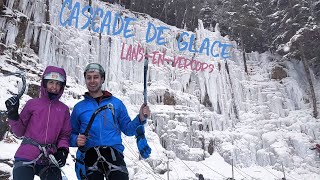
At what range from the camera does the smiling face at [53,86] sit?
3520mm

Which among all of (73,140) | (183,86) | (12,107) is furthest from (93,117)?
(183,86)

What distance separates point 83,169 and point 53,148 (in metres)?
0.49

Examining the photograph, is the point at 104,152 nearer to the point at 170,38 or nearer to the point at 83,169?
the point at 83,169

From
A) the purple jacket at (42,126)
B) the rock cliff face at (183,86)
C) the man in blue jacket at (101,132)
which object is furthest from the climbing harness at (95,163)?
the rock cliff face at (183,86)

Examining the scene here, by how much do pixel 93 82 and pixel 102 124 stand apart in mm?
508

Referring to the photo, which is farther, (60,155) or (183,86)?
(183,86)

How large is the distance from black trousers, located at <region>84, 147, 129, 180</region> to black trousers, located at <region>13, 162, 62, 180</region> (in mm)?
444

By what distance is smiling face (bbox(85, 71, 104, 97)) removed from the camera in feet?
11.0

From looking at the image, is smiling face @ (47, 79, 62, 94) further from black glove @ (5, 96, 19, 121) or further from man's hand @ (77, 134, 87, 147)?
man's hand @ (77, 134, 87, 147)

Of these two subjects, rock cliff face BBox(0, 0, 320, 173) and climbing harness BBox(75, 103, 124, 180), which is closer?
climbing harness BBox(75, 103, 124, 180)

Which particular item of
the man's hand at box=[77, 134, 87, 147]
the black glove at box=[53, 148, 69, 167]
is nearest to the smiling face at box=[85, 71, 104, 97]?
the man's hand at box=[77, 134, 87, 147]

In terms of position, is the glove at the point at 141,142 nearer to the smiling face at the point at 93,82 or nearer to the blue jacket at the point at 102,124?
the blue jacket at the point at 102,124

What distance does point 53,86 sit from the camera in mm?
3527

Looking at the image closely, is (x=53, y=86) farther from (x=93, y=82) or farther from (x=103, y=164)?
(x=103, y=164)
